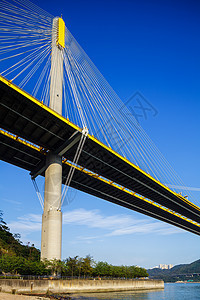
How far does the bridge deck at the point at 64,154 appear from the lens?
95.8 ft

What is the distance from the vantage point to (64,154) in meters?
38.3

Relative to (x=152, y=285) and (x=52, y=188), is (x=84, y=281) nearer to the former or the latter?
(x=52, y=188)

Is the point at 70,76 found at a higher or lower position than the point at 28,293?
higher

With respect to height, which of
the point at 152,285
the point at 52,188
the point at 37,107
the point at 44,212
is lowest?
the point at 152,285

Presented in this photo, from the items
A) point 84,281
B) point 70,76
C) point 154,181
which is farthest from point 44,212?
point 154,181

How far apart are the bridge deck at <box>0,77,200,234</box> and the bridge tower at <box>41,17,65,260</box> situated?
3.01 m

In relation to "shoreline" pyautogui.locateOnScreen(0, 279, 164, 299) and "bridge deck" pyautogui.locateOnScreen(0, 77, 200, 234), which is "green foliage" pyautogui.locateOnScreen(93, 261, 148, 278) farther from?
"bridge deck" pyautogui.locateOnScreen(0, 77, 200, 234)

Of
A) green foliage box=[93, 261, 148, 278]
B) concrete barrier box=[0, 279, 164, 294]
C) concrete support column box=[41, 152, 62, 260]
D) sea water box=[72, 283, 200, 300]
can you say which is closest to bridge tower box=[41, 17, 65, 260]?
concrete support column box=[41, 152, 62, 260]

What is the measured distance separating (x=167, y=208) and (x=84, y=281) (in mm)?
40093

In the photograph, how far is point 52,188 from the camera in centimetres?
3350

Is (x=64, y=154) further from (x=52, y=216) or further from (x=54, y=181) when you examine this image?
(x=52, y=216)

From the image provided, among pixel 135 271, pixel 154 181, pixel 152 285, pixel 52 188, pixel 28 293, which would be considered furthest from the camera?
pixel 135 271

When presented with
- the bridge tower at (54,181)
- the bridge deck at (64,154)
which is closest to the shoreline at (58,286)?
the bridge tower at (54,181)

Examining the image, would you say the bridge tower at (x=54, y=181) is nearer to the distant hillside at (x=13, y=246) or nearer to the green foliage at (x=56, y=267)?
Result: the green foliage at (x=56, y=267)
